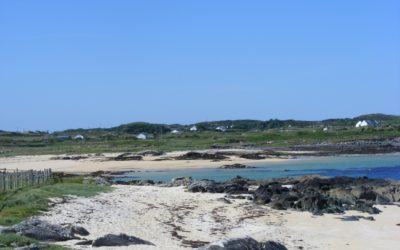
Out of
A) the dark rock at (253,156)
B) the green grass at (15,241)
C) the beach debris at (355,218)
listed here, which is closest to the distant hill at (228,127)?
the dark rock at (253,156)

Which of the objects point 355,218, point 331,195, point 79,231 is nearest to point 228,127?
point 331,195

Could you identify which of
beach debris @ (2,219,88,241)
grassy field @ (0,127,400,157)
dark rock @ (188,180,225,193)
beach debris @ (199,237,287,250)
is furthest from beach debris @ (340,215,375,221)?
grassy field @ (0,127,400,157)

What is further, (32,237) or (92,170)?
(92,170)

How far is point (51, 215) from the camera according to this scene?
2070cm

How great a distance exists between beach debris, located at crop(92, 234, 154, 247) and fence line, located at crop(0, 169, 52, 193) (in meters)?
13.0

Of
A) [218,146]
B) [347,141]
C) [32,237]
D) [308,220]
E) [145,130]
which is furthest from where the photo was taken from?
[145,130]

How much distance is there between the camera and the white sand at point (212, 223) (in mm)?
19516

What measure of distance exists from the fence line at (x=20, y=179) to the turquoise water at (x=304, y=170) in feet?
54.2

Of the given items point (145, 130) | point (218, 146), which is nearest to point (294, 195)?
point (218, 146)

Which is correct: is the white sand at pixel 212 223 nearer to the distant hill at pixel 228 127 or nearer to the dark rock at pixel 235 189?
the dark rock at pixel 235 189

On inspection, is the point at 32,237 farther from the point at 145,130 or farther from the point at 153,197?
the point at 145,130

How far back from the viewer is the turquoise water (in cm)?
5247

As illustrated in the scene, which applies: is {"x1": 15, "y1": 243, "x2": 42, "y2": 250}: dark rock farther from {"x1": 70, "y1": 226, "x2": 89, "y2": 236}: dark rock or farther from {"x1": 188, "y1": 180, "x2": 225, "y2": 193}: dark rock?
{"x1": 188, "y1": 180, "x2": 225, "y2": 193}: dark rock

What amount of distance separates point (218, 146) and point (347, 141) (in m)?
21.1
